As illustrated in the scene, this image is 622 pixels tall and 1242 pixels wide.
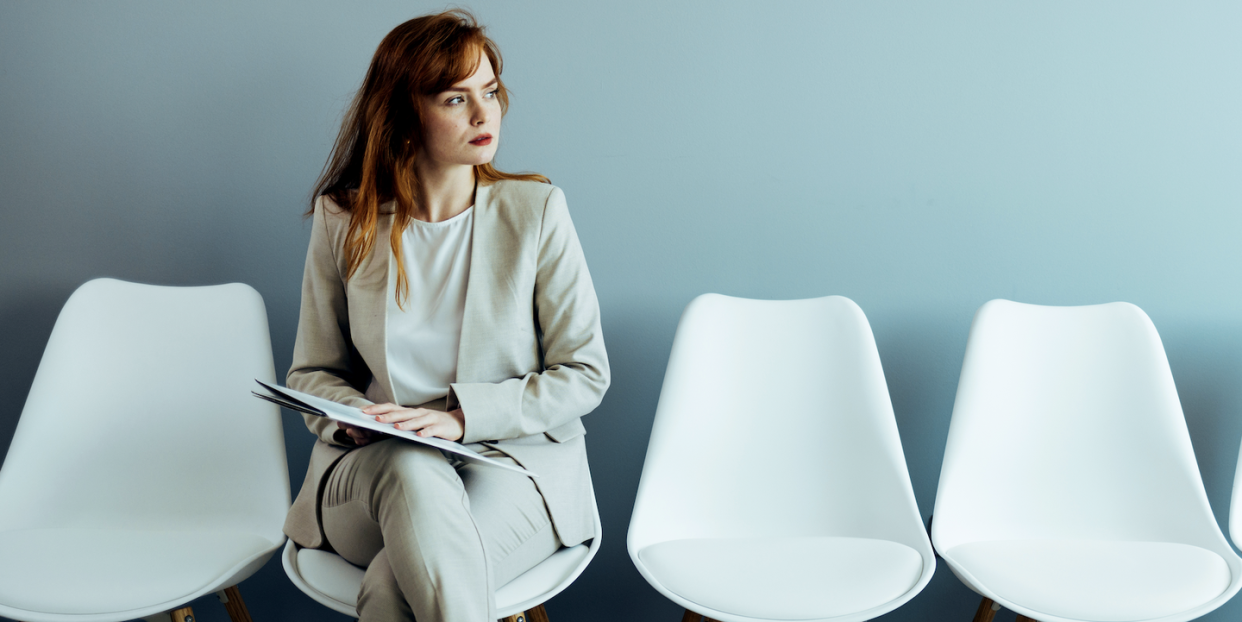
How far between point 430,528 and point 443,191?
0.57 meters

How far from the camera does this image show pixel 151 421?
1542 millimetres

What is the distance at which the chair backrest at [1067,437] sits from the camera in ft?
4.64

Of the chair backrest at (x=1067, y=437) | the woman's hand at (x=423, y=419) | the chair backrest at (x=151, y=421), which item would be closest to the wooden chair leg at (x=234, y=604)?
the chair backrest at (x=151, y=421)

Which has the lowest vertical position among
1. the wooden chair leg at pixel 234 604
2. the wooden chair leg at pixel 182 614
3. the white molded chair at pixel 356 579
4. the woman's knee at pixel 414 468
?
the wooden chair leg at pixel 234 604

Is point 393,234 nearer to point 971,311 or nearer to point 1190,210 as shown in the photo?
point 971,311

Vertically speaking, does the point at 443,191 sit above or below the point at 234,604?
above

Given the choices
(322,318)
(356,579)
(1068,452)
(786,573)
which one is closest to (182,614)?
(356,579)

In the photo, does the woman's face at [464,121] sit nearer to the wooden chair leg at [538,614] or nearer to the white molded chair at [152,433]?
the white molded chair at [152,433]

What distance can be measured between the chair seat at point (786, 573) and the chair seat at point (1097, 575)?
123 mm

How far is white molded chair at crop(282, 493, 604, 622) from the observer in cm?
110

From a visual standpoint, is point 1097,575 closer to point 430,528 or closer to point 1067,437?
point 1067,437

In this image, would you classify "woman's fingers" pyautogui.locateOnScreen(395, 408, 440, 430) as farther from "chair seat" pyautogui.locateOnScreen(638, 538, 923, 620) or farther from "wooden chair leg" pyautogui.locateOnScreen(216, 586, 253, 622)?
"wooden chair leg" pyautogui.locateOnScreen(216, 586, 253, 622)

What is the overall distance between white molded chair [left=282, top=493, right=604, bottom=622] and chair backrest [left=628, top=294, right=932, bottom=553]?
173 millimetres

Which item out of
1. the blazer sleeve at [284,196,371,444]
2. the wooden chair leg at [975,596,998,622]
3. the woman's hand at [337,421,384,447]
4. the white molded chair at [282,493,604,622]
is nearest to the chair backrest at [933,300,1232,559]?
the wooden chair leg at [975,596,998,622]
